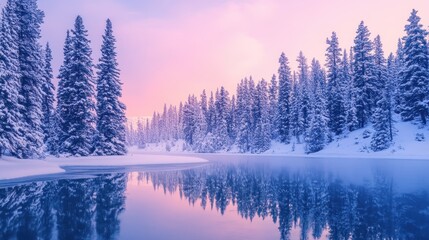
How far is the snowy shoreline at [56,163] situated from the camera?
80.1ft

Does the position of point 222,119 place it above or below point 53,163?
above

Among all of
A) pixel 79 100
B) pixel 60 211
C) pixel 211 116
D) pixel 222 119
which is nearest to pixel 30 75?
pixel 79 100

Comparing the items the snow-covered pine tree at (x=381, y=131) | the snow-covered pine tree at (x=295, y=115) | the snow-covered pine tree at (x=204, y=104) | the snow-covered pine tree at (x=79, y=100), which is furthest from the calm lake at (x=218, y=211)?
the snow-covered pine tree at (x=204, y=104)

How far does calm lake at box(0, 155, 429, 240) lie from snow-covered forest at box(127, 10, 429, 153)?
1389 inches

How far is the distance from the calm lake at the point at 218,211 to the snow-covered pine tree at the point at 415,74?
33.4 metres

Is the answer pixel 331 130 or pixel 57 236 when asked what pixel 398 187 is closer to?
pixel 57 236

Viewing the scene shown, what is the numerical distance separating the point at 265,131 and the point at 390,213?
63.0 metres

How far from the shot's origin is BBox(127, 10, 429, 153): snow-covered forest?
160ft

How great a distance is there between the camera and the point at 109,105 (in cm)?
4184

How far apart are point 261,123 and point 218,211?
6471 cm

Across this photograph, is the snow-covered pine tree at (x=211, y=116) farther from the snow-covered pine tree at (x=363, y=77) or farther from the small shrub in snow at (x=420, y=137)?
the small shrub in snow at (x=420, y=137)

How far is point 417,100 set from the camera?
157 ft

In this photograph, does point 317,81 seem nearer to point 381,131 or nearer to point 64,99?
point 381,131

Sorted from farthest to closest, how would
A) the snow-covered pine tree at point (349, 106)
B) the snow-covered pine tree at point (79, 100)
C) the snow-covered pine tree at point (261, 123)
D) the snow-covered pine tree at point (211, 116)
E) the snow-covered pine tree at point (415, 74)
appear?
the snow-covered pine tree at point (211, 116) < the snow-covered pine tree at point (261, 123) < the snow-covered pine tree at point (349, 106) < the snow-covered pine tree at point (415, 74) < the snow-covered pine tree at point (79, 100)
